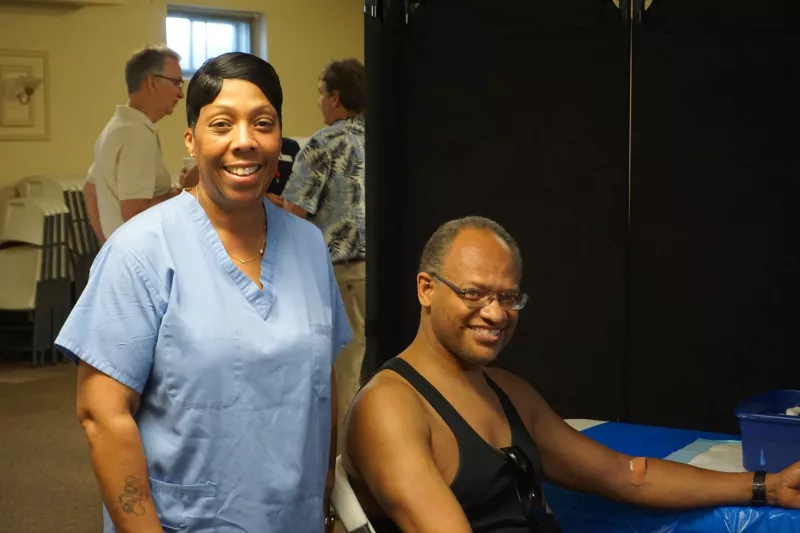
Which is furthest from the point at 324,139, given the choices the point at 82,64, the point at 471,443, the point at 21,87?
the point at 82,64

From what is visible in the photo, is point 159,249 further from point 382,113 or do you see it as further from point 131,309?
point 382,113

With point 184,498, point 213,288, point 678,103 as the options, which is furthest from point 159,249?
point 678,103

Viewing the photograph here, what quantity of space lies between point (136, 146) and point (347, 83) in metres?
0.74

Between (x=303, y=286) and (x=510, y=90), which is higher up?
(x=510, y=90)

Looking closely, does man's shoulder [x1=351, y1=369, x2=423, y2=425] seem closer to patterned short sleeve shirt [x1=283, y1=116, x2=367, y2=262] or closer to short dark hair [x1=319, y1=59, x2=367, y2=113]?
patterned short sleeve shirt [x1=283, y1=116, x2=367, y2=262]

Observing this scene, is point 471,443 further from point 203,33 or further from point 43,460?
point 203,33

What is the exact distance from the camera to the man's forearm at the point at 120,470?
4.28ft

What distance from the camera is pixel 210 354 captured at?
1.35 m

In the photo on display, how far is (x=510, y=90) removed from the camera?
2711 millimetres

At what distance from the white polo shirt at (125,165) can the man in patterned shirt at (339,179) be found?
456mm

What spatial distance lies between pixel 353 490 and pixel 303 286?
41 centimetres

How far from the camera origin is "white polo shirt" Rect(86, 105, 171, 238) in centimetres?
344

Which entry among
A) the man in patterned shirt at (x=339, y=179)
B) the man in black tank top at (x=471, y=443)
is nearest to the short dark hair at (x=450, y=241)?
the man in black tank top at (x=471, y=443)

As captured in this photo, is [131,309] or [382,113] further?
[382,113]
